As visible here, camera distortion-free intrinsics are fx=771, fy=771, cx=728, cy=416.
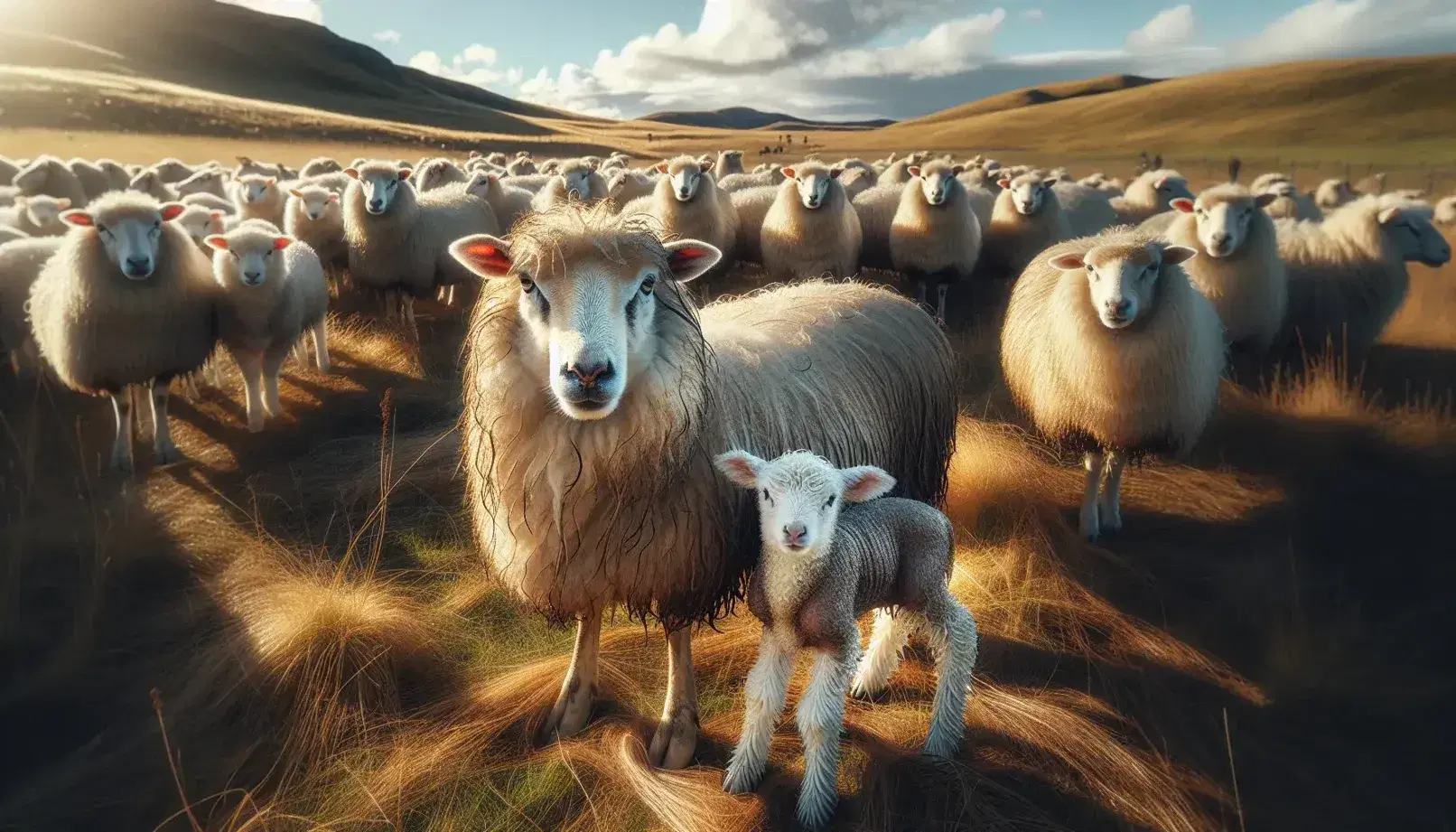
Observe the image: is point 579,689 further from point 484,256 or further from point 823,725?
point 484,256

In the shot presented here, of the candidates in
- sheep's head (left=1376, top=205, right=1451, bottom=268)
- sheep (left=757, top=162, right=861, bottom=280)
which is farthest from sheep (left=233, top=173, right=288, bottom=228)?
sheep's head (left=1376, top=205, right=1451, bottom=268)

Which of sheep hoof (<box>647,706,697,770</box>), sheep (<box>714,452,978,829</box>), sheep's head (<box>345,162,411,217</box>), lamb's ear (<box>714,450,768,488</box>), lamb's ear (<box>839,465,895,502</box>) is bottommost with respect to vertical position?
sheep hoof (<box>647,706,697,770</box>)

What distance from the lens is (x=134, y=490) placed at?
519 cm

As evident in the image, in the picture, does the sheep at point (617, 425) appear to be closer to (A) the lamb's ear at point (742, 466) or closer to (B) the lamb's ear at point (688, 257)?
(B) the lamb's ear at point (688, 257)

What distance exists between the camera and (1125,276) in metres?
4.14

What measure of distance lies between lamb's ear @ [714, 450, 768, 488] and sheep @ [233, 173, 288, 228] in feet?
32.4

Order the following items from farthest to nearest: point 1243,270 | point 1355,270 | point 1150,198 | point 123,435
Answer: point 1150,198 → point 1355,270 → point 1243,270 → point 123,435

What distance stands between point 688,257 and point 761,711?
1.52m

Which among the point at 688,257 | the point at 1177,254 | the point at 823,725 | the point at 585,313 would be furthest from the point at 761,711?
the point at 1177,254

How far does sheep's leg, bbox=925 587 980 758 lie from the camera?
2711 millimetres

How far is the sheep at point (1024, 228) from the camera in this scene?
32.6 feet

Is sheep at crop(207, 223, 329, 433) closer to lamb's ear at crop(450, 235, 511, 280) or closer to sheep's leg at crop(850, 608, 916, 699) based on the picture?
lamb's ear at crop(450, 235, 511, 280)

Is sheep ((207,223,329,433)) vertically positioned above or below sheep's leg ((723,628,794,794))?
above

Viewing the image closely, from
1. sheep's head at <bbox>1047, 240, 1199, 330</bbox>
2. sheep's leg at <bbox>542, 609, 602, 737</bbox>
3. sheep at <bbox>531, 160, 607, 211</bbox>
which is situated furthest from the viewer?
sheep at <bbox>531, 160, 607, 211</bbox>
